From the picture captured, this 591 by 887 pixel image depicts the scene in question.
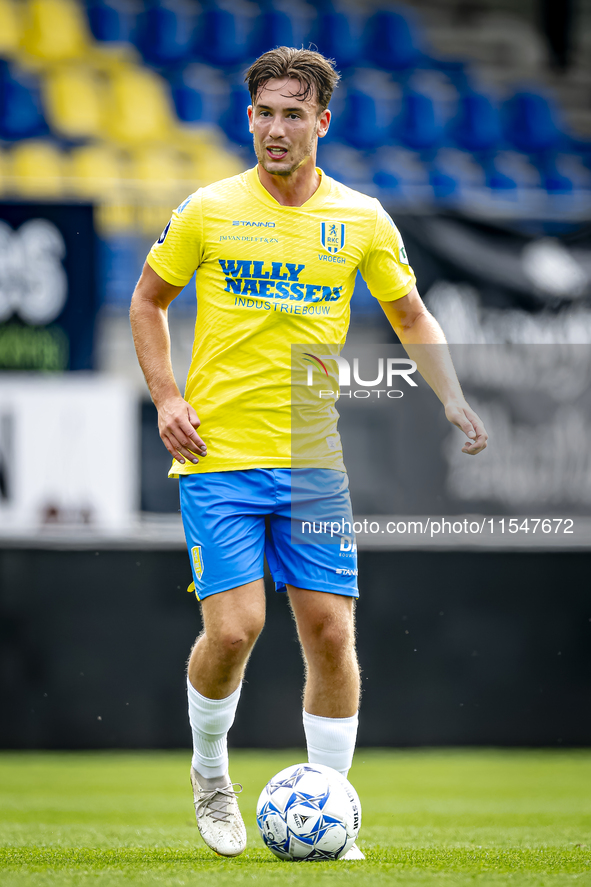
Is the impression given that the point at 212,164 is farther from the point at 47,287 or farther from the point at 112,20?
the point at 47,287

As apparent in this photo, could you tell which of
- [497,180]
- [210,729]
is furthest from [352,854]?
[497,180]

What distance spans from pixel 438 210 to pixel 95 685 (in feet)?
9.70

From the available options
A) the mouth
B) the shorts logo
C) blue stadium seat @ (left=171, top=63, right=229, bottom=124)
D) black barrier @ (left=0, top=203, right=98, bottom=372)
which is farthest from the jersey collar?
blue stadium seat @ (left=171, top=63, right=229, bottom=124)

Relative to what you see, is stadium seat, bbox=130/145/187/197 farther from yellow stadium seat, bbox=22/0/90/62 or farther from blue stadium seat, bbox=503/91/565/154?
blue stadium seat, bbox=503/91/565/154

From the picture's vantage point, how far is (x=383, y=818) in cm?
424

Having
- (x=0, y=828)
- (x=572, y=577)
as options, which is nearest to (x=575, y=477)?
(x=572, y=577)

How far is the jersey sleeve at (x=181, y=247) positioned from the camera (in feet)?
10.2

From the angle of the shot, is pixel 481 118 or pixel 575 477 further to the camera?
pixel 481 118

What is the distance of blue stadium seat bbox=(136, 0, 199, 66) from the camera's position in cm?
942

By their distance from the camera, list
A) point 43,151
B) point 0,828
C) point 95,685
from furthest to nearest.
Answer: point 43,151, point 95,685, point 0,828

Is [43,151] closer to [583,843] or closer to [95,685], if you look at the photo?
[95,685]

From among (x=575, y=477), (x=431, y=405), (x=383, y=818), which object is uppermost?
(x=431, y=405)

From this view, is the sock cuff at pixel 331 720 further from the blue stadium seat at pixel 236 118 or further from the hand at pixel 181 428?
the blue stadium seat at pixel 236 118

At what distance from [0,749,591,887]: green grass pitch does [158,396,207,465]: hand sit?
1.06 metres
